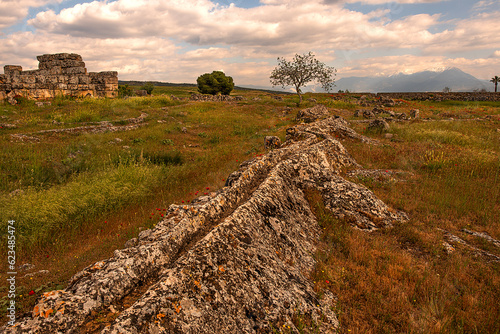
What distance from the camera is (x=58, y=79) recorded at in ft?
88.8

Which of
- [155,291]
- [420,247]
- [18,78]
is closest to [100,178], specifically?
[155,291]

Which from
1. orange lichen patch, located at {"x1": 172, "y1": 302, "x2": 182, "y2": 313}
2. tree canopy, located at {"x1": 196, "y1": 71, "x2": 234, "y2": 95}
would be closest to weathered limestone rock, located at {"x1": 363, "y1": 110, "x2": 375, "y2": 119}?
orange lichen patch, located at {"x1": 172, "y1": 302, "x2": 182, "y2": 313}

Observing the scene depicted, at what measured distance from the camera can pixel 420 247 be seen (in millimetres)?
5125

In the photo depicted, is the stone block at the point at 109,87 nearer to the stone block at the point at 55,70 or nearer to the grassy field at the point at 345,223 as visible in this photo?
the stone block at the point at 55,70

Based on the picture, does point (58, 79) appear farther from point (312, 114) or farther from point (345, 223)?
point (345, 223)

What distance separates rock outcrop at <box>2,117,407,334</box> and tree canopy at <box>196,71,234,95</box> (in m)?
Answer: 58.8

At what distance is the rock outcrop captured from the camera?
8.25ft

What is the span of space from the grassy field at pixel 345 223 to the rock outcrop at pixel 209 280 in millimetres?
453

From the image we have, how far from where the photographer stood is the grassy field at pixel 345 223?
3.67 meters

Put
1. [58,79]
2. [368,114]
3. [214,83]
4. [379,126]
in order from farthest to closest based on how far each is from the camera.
Answer: [214,83] → [58,79] → [368,114] → [379,126]

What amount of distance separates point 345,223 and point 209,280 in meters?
3.91

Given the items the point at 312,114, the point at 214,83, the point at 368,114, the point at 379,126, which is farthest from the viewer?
the point at 214,83

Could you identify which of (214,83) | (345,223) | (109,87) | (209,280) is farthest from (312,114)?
(214,83)

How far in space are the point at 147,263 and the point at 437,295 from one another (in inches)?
173
